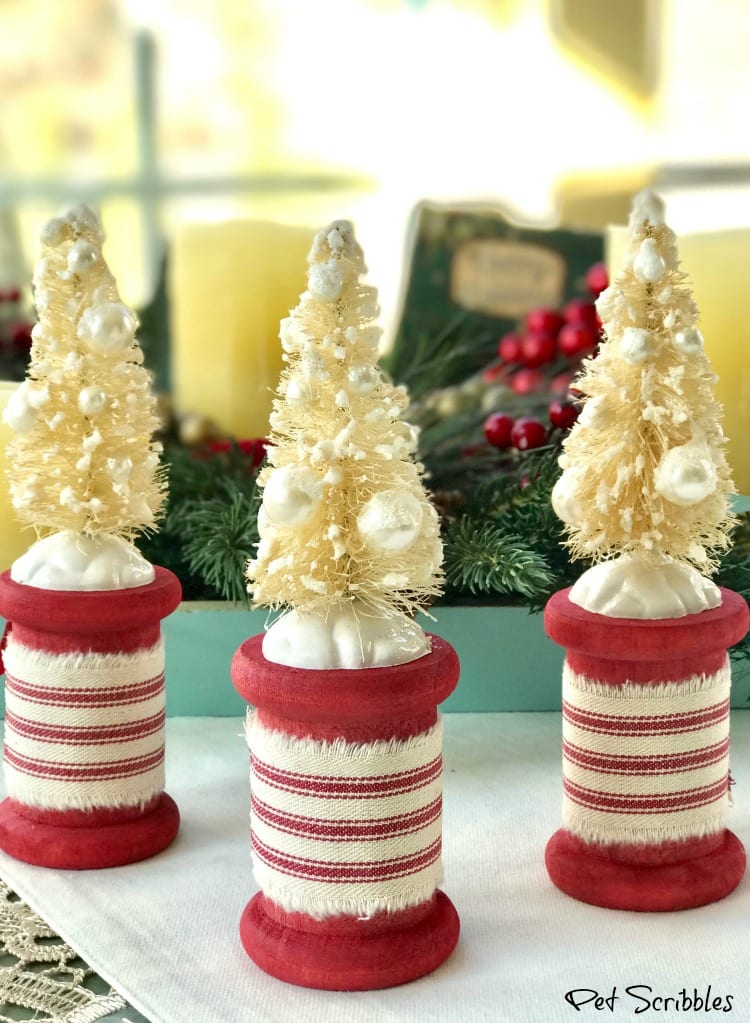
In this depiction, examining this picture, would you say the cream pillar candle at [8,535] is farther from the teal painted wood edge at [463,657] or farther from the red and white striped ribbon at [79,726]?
the red and white striped ribbon at [79,726]

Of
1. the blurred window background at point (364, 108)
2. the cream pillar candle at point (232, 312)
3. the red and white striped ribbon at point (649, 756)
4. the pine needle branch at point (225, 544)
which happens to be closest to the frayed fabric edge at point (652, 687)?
the red and white striped ribbon at point (649, 756)

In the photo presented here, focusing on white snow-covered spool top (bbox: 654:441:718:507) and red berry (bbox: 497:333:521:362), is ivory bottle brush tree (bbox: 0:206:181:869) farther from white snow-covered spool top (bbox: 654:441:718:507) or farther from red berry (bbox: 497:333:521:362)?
red berry (bbox: 497:333:521:362)

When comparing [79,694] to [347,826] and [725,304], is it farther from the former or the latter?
[725,304]

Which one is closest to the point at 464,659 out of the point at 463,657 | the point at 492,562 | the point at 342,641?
the point at 463,657

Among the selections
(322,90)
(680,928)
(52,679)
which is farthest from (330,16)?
(680,928)

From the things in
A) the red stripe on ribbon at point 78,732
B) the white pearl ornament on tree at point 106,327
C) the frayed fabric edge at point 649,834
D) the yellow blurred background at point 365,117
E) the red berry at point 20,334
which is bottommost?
the frayed fabric edge at point 649,834

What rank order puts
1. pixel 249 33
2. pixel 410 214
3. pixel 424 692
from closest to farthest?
1. pixel 424 692
2. pixel 249 33
3. pixel 410 214

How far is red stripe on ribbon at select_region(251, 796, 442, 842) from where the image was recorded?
0.88 m

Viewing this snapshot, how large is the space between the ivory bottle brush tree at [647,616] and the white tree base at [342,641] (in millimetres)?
170

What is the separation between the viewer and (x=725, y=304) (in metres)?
1.32

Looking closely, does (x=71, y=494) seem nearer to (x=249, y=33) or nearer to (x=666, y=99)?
(x=249, y=33)

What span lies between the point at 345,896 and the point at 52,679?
1.14 ft

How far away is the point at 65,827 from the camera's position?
1093 millimetres

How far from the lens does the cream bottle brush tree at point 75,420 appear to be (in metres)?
1.06
